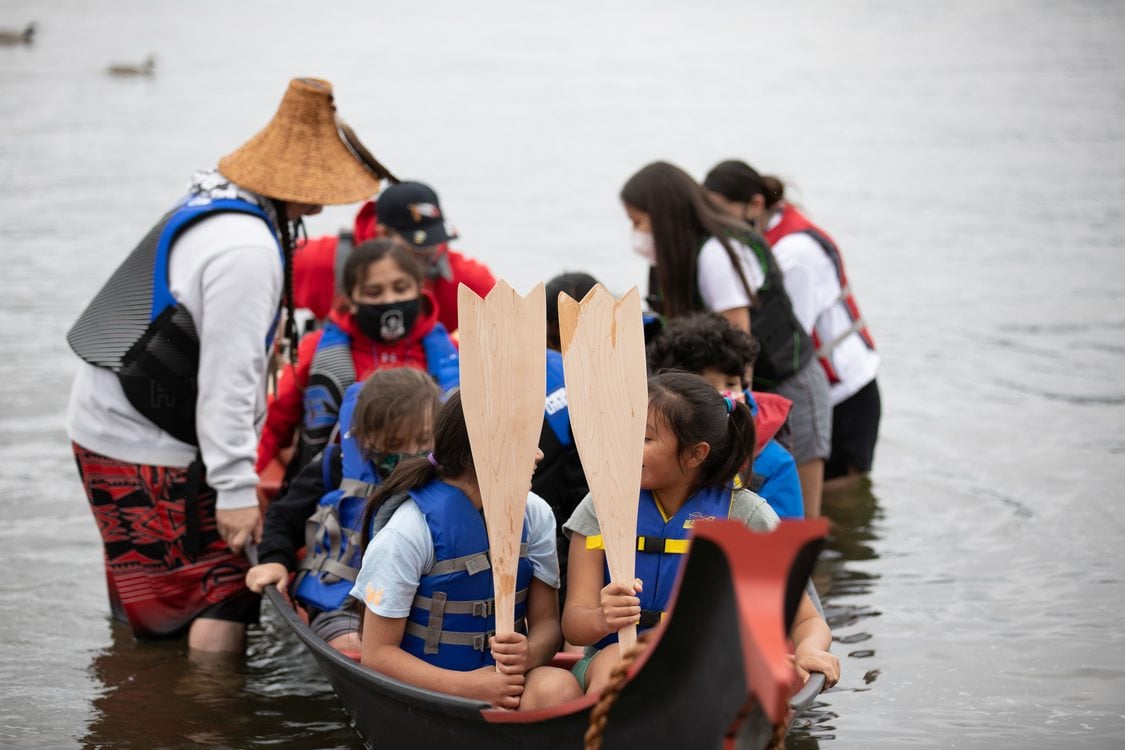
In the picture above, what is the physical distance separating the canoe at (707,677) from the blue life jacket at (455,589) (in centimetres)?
17

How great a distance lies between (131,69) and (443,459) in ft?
80.9

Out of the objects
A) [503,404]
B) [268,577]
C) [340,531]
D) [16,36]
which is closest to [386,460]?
[340,531]

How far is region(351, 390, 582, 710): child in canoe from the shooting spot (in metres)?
3.45

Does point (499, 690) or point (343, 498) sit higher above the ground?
point (343, 498)

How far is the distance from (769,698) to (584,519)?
46.8 inches

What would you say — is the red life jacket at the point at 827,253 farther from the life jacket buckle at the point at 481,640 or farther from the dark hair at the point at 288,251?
the life jacket buckle at the point at 481,640

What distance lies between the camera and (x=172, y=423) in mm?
4555

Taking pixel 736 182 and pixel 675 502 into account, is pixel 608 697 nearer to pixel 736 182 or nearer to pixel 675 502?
pixel 675 502

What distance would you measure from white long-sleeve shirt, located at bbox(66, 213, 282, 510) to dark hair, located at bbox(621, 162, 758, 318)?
160cm

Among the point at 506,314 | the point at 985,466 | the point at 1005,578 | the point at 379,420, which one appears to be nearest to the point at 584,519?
the point at 506,314

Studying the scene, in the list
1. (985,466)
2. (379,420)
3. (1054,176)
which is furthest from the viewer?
(1054,176)

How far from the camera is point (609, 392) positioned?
11.5ft

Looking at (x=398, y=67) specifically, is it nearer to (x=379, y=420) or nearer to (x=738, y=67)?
(x=738, y=67)

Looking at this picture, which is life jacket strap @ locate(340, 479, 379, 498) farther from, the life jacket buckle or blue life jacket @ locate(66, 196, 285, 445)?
the life jacket buckle
